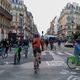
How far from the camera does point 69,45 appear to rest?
76188 mm

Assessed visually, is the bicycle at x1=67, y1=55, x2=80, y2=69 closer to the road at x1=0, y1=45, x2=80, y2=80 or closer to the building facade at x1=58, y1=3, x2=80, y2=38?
the road at x1=0, y1=45, x2=80, y2=80

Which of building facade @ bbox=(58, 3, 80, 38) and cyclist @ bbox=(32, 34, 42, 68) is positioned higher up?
building facade @ bbox=(58, 3, 80, 38)

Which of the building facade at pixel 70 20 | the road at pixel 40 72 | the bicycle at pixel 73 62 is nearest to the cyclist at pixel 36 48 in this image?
the road at pixel 40 72

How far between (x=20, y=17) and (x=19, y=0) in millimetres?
9355

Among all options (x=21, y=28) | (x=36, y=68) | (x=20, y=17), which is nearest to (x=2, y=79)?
(x=36, y=68)

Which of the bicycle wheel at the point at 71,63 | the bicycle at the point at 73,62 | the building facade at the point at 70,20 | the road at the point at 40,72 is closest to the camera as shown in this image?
the road at the point at 40,72

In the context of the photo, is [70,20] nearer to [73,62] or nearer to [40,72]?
[73,62]

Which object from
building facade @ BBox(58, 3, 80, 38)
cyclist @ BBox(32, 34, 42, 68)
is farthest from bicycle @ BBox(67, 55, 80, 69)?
building facade @ BBox(58, 3, 80, 38)

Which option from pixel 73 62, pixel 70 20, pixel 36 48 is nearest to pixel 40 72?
pixel 36 48

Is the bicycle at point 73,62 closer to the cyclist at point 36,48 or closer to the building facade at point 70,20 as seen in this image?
the cyclist at point 36,48

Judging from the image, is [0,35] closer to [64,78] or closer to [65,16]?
[64,78]

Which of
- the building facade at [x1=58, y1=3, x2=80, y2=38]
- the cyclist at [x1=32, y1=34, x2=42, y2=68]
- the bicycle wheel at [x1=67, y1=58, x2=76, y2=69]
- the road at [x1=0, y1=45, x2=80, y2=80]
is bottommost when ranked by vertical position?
the road at [x1=0, y1=45, x2=80, y2=80]

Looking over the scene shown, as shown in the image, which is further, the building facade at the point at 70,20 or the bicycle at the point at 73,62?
the building facade at the point at 70,20

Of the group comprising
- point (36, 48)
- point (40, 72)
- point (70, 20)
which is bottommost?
point (40, 72)
